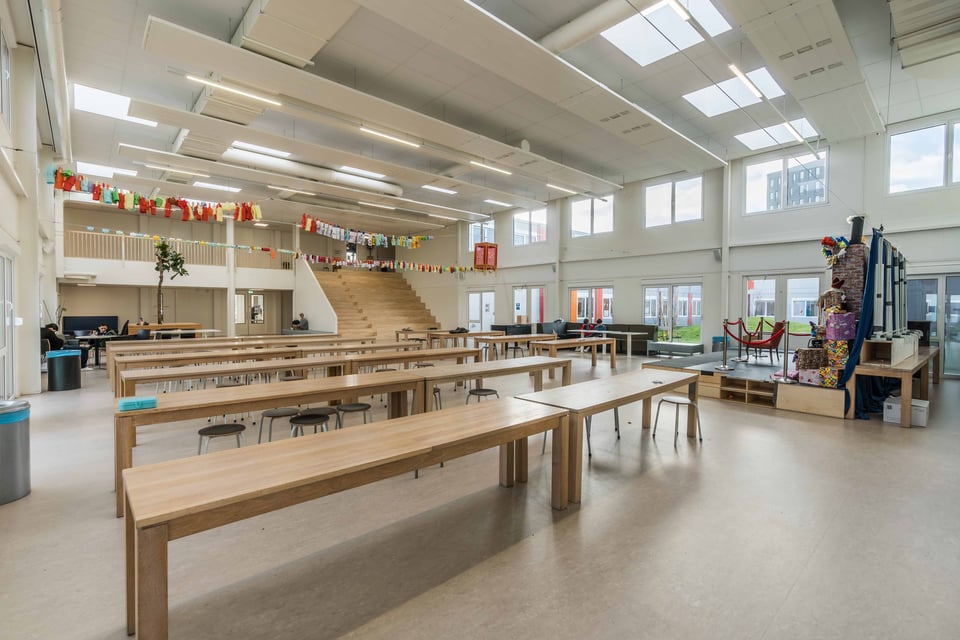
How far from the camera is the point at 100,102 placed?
25.1 ft

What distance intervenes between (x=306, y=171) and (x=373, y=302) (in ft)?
24.7

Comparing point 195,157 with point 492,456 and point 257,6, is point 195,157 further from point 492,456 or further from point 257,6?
point 492,456

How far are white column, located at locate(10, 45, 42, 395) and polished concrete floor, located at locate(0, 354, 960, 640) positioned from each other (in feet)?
13.2

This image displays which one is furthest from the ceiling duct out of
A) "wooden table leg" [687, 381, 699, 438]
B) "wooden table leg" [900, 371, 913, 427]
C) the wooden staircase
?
"wooden table leg" [900, 371, 913, 427]

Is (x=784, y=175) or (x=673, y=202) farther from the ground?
(x=784, y=175)

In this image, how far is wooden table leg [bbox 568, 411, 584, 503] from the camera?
2879 mm

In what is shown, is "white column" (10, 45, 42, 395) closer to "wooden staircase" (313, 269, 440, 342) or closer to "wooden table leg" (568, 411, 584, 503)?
"wooden table leg" (568, 411, 584, 503)

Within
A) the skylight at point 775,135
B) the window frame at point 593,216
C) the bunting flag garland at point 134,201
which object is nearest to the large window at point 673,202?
the window frame at point 593,216

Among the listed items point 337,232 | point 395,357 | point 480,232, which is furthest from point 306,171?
point 480,232

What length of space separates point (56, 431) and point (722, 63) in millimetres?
9492

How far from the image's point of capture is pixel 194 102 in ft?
24.9

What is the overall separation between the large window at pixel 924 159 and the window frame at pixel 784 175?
1.01 metres

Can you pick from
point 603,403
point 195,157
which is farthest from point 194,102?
point 603,403

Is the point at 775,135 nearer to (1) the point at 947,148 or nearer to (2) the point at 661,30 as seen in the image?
(1) the point at 947,148
